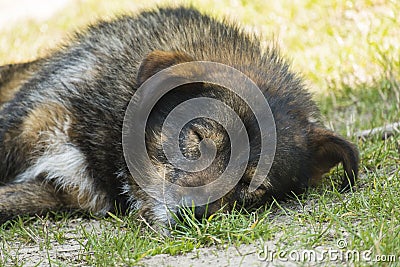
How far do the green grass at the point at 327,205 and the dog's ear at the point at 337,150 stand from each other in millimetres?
122

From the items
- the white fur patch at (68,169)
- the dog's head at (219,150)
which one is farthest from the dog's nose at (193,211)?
the white fur patch at (68,169)

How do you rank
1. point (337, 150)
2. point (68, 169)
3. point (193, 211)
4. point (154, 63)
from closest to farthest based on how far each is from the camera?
point (193, 211) < point (154, 63) < point (337, 150) < point (68, 169)

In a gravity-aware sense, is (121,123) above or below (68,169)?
above

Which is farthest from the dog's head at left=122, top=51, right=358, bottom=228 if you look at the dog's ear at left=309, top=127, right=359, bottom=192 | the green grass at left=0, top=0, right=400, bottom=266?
the green grass at left=0, top=0, right=400, bottom=266

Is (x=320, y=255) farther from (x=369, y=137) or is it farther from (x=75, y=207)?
(x=369, y=137)

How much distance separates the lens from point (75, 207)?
505 cm

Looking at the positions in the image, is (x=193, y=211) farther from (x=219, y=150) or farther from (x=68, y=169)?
(x=68, y=169)

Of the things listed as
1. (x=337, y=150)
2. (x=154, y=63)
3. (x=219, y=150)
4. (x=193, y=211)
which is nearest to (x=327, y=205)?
(x=337, y=150)

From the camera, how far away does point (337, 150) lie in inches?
185

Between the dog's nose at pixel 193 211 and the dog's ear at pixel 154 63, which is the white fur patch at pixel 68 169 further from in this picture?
the dog's nose at pixel 193 211

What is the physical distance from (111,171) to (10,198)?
769 mm

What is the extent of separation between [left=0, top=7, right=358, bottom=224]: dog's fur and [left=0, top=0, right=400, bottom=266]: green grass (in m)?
0.17

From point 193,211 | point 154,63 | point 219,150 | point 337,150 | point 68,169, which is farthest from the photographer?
point 68,169

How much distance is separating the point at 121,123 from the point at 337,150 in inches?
58.7
